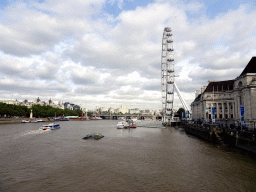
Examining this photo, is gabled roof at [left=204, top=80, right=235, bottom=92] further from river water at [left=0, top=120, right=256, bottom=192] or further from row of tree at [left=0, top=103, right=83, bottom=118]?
row of tree at [left=0, top=103, right=83, bottom=118]

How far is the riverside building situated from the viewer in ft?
125

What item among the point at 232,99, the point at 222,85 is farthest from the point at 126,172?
the point at 222,85

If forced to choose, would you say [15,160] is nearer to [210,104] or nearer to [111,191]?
[111,191]

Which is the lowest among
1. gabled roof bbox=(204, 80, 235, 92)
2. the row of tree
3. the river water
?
the river water

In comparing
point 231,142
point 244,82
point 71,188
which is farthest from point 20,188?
point 244,82

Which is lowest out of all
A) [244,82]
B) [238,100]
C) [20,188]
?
[20,188]


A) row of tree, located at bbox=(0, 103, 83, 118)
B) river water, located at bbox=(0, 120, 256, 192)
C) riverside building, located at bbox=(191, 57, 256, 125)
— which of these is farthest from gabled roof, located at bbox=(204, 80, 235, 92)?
row of tree, located at bbox=(0, 103, 83, 118)

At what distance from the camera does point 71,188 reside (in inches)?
548

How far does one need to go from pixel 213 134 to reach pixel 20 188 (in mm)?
32272

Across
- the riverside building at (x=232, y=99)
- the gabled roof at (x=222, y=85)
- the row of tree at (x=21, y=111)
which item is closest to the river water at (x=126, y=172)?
the riverside building at (x=232, y=99)

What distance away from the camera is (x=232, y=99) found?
62125mm

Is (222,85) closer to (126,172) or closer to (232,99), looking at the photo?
(232,99)

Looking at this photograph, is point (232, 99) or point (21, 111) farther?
point (21, 111)

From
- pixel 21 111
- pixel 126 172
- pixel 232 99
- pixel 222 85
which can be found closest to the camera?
pixel 126 172
